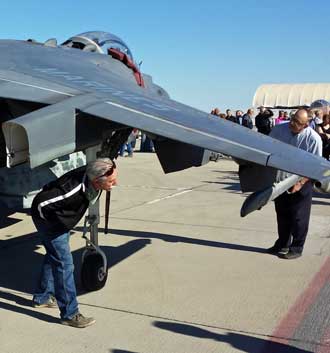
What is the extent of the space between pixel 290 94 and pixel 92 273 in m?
40.9

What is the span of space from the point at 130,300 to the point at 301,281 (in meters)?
1.90

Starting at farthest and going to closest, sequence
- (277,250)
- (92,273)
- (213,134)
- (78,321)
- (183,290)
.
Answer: (277,250) → (183,290) → (92,273) → (78,321) → (213,134)

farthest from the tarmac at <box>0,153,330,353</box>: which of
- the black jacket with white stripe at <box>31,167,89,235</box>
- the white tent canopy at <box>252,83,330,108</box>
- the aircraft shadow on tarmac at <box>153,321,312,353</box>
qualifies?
the white tent canopy at <box>252,83,330,108</box>

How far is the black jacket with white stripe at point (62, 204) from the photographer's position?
4.21 metres

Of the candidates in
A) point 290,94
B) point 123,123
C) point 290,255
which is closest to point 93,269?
point 123,123

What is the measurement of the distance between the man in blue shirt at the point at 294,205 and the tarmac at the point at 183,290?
0.20m

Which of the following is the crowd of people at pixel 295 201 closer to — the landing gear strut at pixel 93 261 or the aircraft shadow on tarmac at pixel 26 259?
the aircraft shadow on tarmac at pixel 26 259

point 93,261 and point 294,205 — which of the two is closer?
point 93,261

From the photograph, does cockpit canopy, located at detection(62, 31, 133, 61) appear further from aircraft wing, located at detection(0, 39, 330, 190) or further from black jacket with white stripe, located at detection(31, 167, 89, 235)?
black jacket with white stripe, located at detection(31, 167, 89, 235)

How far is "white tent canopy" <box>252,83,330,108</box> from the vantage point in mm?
42219

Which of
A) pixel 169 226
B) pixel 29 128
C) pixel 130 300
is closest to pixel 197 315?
pixel 130 300

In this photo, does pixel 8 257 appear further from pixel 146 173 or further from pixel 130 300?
pixel 146 173

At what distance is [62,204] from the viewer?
13.8 ft

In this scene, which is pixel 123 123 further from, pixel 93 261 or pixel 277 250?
pixel 277 250
